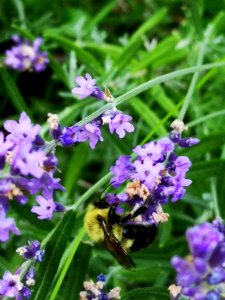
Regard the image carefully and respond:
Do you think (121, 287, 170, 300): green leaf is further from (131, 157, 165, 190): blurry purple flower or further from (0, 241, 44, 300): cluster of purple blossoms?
(131, 157, 165, 190): blurry purple flower

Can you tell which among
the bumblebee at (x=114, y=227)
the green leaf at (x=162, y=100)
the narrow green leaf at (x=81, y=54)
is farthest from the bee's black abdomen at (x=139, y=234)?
the narrow green leaf at (x=81, y=54)

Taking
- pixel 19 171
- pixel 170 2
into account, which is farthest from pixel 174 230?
pixel 19 171

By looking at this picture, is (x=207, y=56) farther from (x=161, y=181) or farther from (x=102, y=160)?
(x=161, y=181)

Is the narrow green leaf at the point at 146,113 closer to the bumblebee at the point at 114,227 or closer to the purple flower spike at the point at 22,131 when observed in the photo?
the bumblebee at the point at 114,227

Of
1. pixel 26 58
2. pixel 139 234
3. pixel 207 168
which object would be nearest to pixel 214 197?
pixel 207 168

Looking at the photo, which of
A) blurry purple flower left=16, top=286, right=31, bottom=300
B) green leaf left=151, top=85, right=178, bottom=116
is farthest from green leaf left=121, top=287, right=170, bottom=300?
green leaf left=151, top=85, right=178, bottom=116
